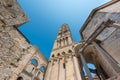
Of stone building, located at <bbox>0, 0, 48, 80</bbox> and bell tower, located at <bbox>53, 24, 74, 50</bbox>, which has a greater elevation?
bell tower, located at <bbox>53, 24, 74, 50</bbox>

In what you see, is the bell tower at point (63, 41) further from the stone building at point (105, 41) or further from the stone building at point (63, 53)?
the stone building at point (105, 41)

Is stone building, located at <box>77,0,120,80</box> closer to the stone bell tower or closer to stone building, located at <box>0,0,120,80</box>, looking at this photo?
stone building, located at <box>0,0,120,80</box>

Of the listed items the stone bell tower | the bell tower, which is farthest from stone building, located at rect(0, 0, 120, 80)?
the bell tower

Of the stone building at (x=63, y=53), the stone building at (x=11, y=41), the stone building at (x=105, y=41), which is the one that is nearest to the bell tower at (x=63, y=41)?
the stone building at (x=63, y=53)

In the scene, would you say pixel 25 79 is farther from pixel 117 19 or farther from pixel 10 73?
pixel 117 19

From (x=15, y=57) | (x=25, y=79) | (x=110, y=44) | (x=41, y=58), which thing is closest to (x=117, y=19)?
(x=110, y=44)

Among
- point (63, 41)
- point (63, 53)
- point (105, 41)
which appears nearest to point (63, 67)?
point (63, 53)

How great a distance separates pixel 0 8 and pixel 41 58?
7.14m

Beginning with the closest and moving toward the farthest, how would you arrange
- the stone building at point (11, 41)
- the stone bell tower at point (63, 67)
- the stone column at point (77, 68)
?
1. the stone building at point (11, 41)
2. the stone column at point (77, 68)
3. the stone bell tower at point (63, 67)

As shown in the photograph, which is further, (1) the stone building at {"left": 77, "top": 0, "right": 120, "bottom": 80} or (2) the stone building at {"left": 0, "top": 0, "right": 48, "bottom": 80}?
(1) the stone building at {"left": 77, "top": 0, "right": 120, "bottom": 80}

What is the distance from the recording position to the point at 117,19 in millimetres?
6777

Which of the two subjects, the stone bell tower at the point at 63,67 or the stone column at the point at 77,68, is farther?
the stone bell tower at the point at 63,67

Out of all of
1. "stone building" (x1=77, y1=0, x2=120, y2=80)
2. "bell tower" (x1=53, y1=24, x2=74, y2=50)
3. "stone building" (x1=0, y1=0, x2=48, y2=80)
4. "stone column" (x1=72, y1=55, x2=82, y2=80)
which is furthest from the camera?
"bell tower" (x1=53, y1=24, x2=74, y2=50)

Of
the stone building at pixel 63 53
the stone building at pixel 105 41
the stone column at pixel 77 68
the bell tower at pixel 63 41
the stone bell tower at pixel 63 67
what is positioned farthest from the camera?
the bell tower at pixel 63 41
